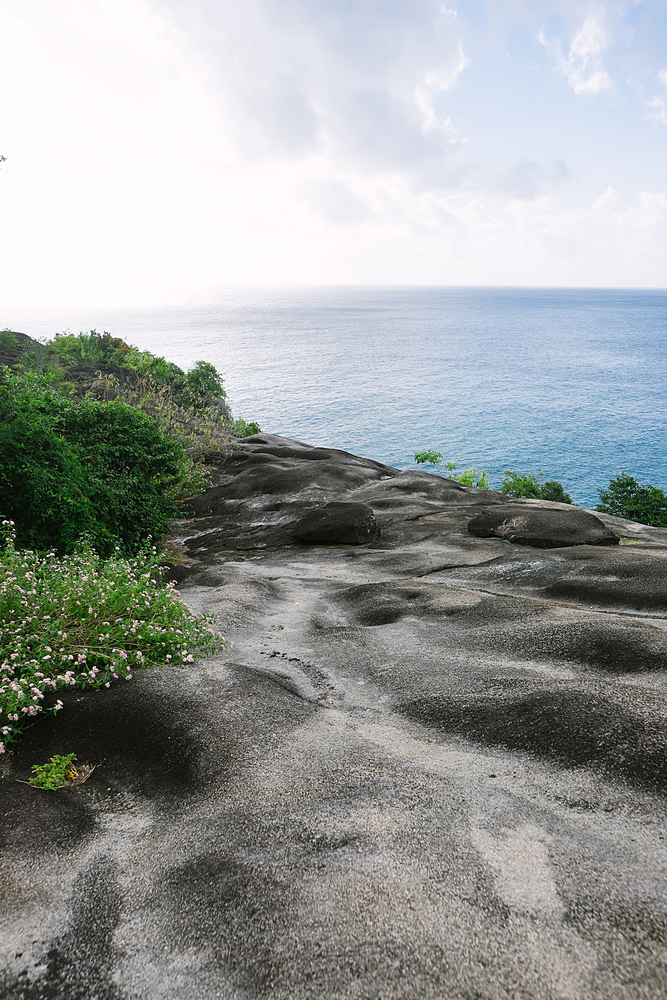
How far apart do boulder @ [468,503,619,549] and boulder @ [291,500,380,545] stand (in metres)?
3.37

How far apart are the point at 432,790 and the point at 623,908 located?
5.94 feet

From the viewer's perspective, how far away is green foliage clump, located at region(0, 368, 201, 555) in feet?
46.0

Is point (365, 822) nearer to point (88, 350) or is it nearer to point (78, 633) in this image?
point (78, 633)

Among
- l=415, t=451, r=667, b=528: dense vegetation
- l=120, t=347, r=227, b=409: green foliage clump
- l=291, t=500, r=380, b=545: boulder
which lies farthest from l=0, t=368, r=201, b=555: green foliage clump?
l=120, t=347, r=227, b=409: green foliage clump

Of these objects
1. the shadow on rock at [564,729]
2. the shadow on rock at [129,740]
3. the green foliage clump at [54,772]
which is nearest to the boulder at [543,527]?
the shadow on rock at [564,729]

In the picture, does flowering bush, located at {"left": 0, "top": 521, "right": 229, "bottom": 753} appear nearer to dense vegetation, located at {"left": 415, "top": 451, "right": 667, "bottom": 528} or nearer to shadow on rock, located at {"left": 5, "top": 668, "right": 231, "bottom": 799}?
shadow on rock, located at {"left": 5, "top": 668, "right": 231, "bottom": 799}

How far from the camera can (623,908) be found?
4055 millimetres

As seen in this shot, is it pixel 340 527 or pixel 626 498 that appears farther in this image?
pixel 626 498

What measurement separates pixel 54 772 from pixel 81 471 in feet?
38.1

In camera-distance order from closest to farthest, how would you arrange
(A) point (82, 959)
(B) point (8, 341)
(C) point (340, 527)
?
(A) point (82, 959)
(C) point (340, 527)
(B) point (8, 341)

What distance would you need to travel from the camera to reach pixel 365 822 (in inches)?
198

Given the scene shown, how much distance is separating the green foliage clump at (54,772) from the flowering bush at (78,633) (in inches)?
23.4

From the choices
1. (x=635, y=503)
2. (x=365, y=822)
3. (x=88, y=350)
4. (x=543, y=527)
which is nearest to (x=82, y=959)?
(x=365, y=822)

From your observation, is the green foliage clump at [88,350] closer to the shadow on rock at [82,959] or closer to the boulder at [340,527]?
the boulder at [340,527]
